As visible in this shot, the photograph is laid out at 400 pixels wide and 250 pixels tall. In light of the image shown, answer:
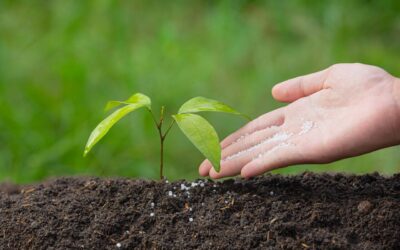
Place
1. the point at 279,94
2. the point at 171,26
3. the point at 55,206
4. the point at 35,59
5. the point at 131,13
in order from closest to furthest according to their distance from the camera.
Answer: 1. the point at 55,206
2. the point at 279,94
3. the point at 35,59
4. the point at 171,26
5. the point at 131,13

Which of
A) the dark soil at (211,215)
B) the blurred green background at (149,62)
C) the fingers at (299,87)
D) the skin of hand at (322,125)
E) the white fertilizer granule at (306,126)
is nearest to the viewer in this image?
the dark soil at (211,215)

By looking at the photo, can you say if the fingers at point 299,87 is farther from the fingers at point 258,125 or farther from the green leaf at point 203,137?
the green leaf at point 203,137

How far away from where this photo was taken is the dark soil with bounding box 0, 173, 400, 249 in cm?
149

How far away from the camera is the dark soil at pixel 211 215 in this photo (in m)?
1.49

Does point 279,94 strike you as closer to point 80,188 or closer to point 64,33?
point 80,188

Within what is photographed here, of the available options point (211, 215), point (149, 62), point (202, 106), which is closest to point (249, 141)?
point (202, 106)

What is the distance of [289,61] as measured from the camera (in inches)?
157

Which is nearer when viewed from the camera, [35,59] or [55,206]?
[55,206]

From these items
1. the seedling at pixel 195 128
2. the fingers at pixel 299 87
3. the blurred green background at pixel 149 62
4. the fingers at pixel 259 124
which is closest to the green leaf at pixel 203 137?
the seedling at pixel 195 128

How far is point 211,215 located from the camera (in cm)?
157

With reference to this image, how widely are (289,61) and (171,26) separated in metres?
0.72

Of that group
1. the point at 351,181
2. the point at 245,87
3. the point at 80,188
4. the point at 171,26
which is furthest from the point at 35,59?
the point at 351,181

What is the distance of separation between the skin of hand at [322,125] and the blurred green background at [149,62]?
1.33 metres

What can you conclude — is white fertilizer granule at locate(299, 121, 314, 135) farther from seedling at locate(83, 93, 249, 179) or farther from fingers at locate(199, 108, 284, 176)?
seedling at locate(83, 93, 249, 179)
